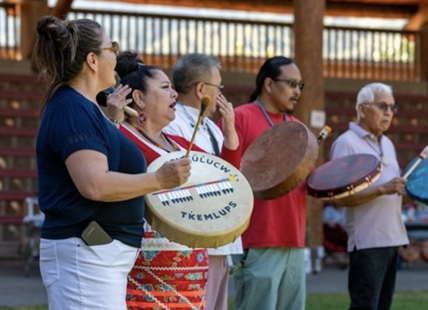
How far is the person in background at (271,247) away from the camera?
464cm

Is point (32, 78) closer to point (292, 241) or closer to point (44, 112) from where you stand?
point (292, 241)

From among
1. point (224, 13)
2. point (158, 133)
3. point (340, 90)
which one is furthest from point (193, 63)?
point (224, 13)

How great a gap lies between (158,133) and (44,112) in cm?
80

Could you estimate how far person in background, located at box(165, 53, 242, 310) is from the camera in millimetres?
4219

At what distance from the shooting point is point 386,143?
5.62 meters

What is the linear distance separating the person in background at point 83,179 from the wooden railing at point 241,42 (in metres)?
10.8

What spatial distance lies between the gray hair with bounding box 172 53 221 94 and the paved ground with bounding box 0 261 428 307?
3878 millimetres

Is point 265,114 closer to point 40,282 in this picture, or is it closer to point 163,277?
point 163,277

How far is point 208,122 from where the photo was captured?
4.45 meters

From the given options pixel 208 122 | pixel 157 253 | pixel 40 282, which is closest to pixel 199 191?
pixel 157 253

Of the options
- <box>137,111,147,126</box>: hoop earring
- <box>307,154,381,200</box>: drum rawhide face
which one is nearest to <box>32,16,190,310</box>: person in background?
<box>137,111,147,126</box>: hoop earring

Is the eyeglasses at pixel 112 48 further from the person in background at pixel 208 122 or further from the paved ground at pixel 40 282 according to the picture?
the paved ground at pixel 40 282

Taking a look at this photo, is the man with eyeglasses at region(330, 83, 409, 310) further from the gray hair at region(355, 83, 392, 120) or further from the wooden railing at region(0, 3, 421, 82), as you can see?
the wooden railing at region(0, 3, 421, 82)

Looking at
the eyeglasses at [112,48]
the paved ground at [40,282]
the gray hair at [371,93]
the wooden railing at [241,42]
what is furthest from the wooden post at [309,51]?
the eyeglasses at [112,48]
